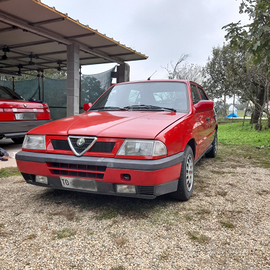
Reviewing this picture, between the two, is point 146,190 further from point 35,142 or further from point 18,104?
point 18,104

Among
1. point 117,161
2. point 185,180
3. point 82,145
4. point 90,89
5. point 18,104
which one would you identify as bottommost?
point 185,180

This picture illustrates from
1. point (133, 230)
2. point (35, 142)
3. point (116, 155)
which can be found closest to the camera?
point (133, 230)

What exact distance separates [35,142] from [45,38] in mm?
6389

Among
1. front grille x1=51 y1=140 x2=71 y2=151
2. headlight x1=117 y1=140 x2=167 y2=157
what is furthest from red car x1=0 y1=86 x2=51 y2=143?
headlight x1=117 y1=140 x2=167 y2=157

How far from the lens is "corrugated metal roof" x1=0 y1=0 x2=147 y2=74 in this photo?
234 inches

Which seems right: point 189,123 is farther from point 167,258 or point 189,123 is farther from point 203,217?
point 167,258

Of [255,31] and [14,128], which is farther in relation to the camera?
[14,128]

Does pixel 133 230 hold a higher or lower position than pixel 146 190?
lower

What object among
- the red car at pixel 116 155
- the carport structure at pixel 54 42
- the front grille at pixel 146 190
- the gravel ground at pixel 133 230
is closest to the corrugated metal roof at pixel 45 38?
the carport structure at pixel 54 42

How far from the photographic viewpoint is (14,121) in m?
5.84

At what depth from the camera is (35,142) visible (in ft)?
9.21

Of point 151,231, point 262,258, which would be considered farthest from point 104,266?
point 262,258

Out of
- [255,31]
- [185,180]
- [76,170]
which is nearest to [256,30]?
[255,31]

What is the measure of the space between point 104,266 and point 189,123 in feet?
6.34
